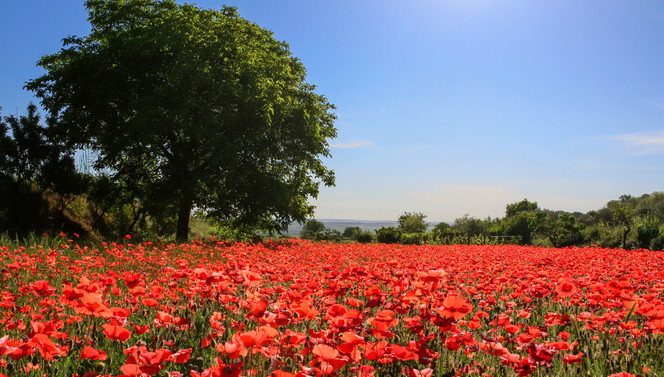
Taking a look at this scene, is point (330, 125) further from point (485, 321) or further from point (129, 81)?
point (485, 321)

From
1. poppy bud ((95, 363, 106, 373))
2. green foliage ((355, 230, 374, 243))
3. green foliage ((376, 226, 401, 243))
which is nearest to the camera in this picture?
poppy bud ((95, 363, 106, 373))

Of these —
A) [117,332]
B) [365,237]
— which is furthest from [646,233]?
[117,332]

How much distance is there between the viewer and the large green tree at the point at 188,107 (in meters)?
17.2

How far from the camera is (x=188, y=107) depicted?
16.2 meters

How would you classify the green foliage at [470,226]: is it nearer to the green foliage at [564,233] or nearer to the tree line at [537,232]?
the tree line at [537,232]

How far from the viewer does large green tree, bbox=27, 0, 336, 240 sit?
56.4 feet

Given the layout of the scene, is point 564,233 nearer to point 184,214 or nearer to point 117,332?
point 184,214

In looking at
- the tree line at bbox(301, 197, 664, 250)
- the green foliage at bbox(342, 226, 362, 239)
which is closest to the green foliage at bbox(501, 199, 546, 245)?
the tree line at bbox(301, 197, 664, 250)

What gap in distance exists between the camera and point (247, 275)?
11.3 feet

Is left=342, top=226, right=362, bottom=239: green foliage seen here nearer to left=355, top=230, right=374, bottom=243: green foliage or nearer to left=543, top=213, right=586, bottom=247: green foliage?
left=355, top=230, right=374, bottom=243: green foliage

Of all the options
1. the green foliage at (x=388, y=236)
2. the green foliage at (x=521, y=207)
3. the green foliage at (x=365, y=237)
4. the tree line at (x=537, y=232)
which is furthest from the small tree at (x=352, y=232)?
the green foliage at (x=521, y=207)

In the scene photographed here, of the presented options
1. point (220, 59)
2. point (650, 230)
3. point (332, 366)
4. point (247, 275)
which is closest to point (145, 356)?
point (332, 366)

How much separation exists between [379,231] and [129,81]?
22017 millimetres

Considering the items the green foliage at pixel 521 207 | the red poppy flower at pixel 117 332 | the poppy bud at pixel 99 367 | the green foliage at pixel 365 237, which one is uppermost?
the green foliage at pixel 521 207
